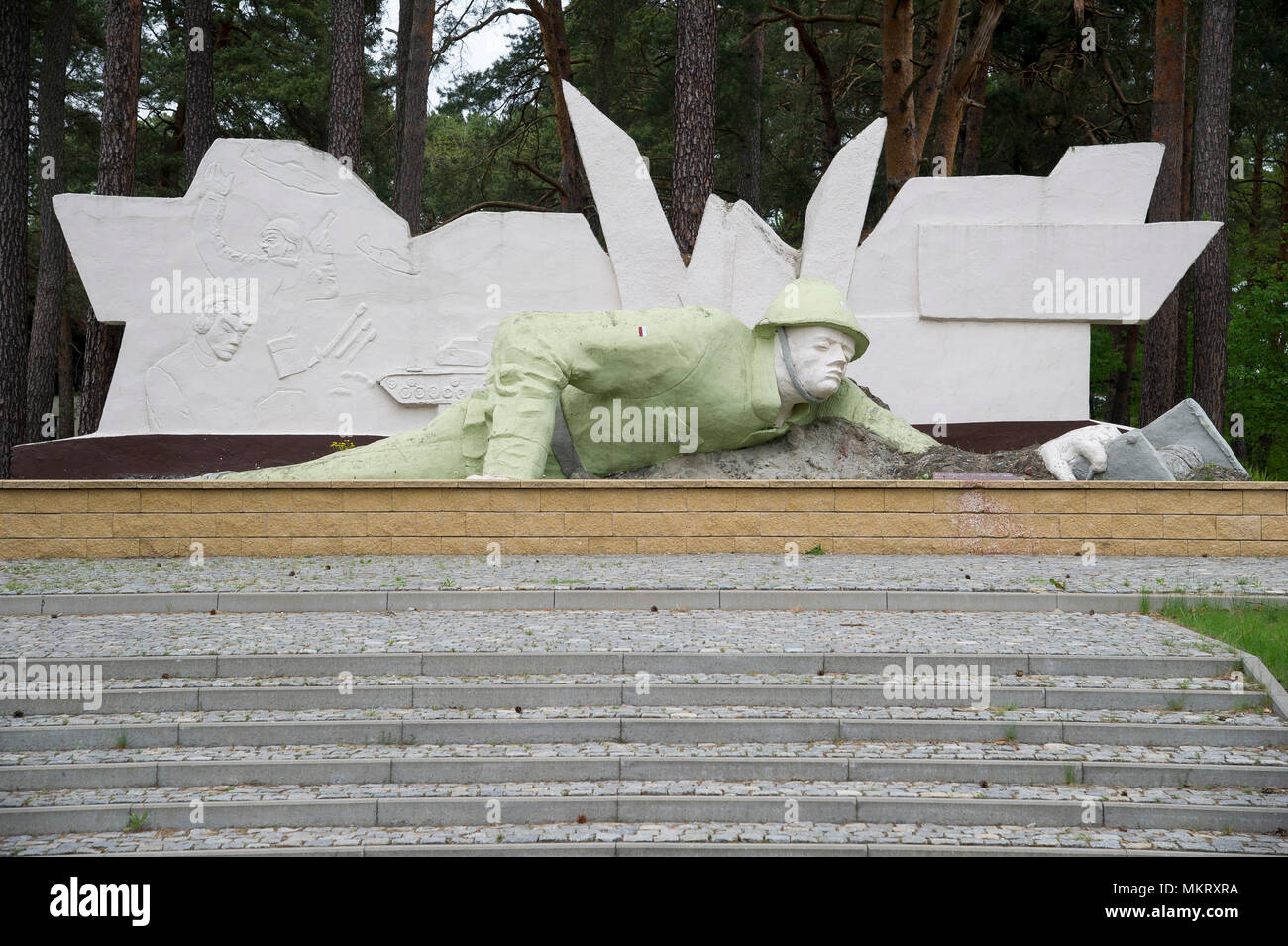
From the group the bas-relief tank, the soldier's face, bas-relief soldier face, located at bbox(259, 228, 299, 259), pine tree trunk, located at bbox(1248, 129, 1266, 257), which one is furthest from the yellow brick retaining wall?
pine tree trunk, located at bbox(1248, 129, 1266, 257)

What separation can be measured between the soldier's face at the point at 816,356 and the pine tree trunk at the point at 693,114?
157 inches

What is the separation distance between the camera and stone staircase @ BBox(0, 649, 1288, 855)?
4.02m

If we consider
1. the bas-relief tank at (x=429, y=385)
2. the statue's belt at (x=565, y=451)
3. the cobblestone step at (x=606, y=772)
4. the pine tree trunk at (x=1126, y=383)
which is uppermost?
the pine tree trunk at (x=1126, y=383)

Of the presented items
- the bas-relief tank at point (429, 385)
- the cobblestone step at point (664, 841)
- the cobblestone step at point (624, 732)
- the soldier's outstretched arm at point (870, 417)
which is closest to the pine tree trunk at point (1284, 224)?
the soldier's outstretched arm at point (870, 417)

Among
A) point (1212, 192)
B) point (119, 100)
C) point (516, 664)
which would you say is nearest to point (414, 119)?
point (119, 100)

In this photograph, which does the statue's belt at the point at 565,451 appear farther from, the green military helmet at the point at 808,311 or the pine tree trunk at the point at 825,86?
the pine tree trunk at the point at 825,86

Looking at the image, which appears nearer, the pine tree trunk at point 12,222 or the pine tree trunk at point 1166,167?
the pine tree trunk at point 12,222

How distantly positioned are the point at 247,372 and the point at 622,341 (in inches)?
181

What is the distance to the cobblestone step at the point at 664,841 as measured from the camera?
383cm

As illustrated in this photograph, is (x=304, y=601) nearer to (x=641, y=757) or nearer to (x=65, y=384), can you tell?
(x=641, y=757)

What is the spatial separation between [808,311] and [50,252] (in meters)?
12.8

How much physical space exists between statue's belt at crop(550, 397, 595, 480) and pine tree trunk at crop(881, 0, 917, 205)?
865 centimetres

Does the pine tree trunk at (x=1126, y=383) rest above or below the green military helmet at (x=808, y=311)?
above

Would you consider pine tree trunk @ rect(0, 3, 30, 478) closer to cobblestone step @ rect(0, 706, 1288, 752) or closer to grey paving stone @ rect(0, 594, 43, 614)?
grey paving stone @ rect(0, 594, 43, 614)
